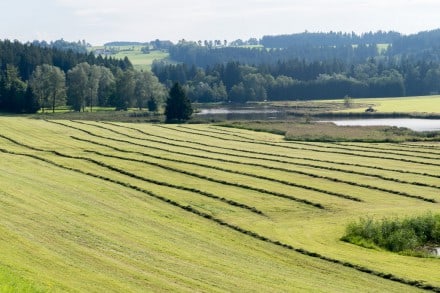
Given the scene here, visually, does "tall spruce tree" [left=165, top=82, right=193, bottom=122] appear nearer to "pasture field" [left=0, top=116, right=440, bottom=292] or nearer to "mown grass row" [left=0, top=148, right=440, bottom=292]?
"pasture field" [left=0, top=116, right=440, bottom=292]

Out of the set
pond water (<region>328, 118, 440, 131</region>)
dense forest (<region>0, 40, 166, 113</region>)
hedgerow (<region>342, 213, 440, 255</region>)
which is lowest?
pond water (<region>328, 118, 440, 131</region>)

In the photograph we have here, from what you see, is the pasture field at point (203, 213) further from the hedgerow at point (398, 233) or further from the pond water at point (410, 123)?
the pond water at point (410, 123)

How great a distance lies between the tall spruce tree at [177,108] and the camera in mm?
150750

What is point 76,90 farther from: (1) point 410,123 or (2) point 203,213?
(2) point 203,213

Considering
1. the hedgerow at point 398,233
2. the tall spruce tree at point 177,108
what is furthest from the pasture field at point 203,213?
the tall spruce tree at point 177,108

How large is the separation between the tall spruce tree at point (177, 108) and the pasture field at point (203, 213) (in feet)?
187

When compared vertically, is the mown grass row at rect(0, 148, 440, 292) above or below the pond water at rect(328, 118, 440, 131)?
above

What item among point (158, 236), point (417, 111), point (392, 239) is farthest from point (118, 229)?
point (417, 111)

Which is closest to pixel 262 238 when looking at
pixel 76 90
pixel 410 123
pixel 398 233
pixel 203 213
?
pixel 203 213

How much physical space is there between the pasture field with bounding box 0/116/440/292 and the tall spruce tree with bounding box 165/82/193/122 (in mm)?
57138

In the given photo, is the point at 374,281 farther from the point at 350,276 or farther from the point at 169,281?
the point at 169,281

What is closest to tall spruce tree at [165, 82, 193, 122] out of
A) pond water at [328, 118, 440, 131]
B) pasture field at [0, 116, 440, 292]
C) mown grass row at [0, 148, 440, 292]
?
pond water at [328, 118, 440, 131]

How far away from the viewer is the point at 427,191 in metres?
60.3

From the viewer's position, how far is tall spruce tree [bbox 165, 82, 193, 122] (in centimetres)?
15075
